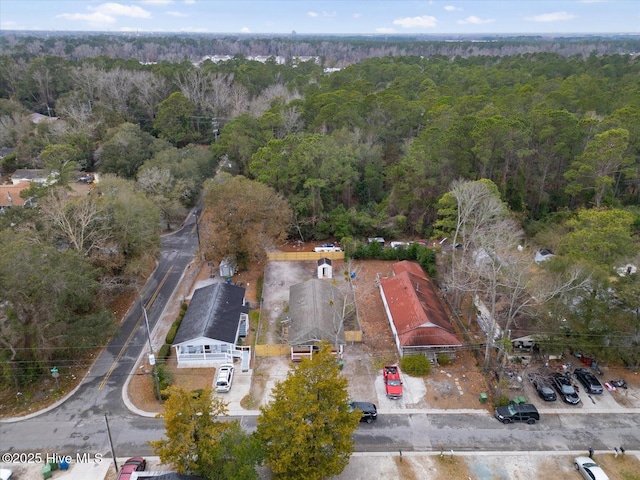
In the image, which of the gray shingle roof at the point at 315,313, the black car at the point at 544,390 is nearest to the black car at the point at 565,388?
the black car at the point at 544,390

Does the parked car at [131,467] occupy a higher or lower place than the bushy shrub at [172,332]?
higher

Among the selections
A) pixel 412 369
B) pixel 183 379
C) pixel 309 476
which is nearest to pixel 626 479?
pixel 412 369

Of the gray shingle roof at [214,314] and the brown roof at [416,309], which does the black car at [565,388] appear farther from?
the gray shingle roof at [214,314]

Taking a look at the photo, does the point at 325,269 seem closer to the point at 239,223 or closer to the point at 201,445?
the point at 239,223

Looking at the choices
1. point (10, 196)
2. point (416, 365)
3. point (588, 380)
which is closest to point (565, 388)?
point (588, 380)

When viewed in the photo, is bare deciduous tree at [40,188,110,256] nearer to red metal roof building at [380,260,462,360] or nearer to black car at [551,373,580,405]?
red metal roof building at [380,260,462,360]

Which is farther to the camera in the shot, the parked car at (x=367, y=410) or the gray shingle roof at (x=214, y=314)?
the gray shingle roof at (x=214, y=314)
